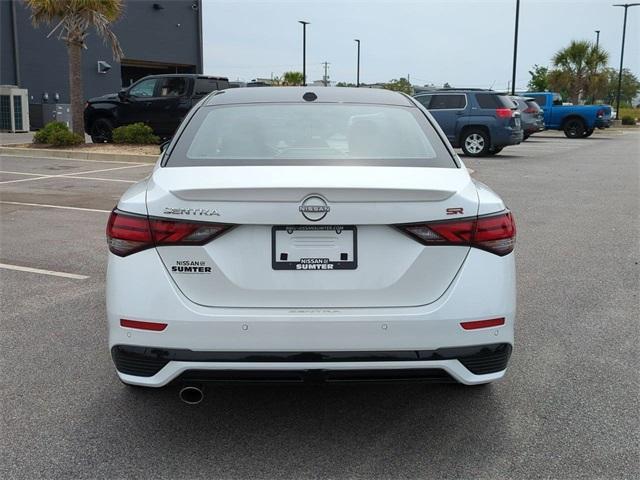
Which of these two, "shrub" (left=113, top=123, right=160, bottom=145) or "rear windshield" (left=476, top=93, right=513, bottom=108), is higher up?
"rear windshield" (left=476, top=93, right=513, bottom=108)

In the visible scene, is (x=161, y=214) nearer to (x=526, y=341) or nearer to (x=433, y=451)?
(x=433, y=451)

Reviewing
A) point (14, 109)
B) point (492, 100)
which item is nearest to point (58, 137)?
point (14, 109)

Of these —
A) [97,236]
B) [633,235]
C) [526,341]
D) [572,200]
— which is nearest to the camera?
[526,341]

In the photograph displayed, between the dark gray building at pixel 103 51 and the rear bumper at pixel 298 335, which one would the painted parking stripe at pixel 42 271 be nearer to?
the rear bumper at pixel 298 335

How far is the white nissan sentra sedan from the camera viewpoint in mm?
2994

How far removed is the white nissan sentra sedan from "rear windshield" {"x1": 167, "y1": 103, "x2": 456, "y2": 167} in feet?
0.92

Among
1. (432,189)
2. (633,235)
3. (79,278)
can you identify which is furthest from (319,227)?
(633,235)

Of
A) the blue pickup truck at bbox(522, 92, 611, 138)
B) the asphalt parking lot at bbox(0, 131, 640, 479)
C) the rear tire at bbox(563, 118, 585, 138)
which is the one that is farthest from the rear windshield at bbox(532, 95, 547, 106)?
the asphalt parking lot at bbox(0, 131, 640, 479)

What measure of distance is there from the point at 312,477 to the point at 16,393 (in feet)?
6.11

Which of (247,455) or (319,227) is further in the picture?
(247,455)

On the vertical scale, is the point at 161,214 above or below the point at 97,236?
above

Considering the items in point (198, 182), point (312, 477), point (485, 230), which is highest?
point (198, 182)

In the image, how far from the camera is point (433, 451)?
11.0 feet

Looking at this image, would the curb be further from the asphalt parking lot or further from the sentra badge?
the sentra badge
